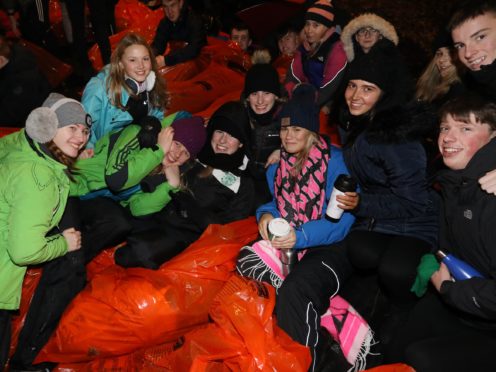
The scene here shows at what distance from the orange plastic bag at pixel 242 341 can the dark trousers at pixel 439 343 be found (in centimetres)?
45

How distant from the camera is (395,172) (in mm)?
2092

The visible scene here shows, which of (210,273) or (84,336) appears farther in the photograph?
(210,273)

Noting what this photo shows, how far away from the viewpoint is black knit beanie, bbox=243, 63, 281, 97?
2852mm

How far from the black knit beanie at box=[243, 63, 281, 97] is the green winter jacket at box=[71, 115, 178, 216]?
857 millimetres

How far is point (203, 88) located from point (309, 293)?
7.76 feet

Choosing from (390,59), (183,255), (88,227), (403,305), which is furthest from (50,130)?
(403,305)

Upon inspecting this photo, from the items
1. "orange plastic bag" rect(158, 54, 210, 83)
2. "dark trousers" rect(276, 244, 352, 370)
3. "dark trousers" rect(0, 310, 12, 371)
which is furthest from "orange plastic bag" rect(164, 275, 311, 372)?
"orange plastic bag" rect(158, 54, 210, 83)

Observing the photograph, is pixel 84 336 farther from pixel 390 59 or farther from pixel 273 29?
pixel 273 29

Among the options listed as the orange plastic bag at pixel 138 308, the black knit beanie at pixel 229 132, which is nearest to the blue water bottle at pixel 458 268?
the orange plastic bag at pixel 138 308

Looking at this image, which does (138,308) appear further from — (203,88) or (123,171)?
(203,88)

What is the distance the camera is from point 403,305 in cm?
224

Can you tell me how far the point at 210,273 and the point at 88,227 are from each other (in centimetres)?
75

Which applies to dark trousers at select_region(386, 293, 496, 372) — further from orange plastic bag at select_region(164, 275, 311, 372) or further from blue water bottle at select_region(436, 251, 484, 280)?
orange plastic bag at select_region(164, 275, 311, 372)

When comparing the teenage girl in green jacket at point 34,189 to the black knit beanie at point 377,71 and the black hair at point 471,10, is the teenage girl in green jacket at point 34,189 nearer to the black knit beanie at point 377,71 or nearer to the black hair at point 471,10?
the black knit beanie at point 377,71
